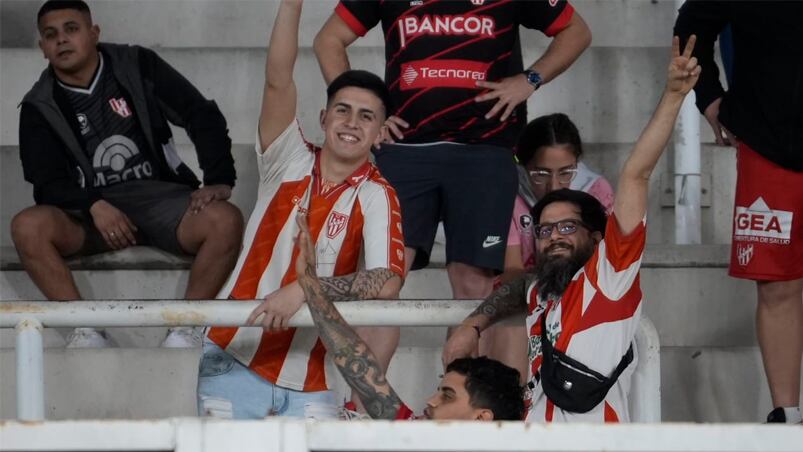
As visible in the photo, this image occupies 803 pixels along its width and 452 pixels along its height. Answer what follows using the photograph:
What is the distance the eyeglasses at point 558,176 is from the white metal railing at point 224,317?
1.29 m

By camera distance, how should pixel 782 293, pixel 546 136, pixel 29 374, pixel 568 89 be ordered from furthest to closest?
pixel 568 89 → pixel 546 136 → pixel 782 293 → pixel 29 374

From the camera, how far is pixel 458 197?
4.08 m

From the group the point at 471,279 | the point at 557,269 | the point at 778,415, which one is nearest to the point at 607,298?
the point at 557,269

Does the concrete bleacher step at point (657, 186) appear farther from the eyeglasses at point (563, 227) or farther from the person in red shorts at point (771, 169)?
the eyeglasses at point (563, 227)

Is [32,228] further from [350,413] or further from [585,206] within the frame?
[585,206]

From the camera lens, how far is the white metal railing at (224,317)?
9.91ft

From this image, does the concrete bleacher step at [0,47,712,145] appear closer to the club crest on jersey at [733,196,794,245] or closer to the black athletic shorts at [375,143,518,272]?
the black athletic shorts at [375,143,518,272]

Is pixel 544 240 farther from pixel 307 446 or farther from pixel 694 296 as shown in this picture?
pixel 307 446

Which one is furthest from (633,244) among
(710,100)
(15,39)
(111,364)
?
(15,39)

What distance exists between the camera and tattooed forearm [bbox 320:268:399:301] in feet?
10.9

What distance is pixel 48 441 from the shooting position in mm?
1730

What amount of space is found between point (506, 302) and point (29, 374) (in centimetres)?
112

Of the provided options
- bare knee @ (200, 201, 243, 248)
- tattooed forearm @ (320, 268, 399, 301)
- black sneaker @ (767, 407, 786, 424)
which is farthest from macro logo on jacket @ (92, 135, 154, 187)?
black sneaker @ (767, 407, 786, 424)

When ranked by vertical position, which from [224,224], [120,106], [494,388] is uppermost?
[120,106]
